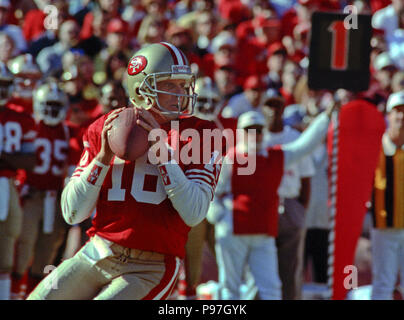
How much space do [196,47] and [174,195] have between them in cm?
640

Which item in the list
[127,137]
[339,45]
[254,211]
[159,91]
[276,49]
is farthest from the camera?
[276,49]

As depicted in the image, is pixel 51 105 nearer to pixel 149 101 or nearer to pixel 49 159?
pixel 49 159

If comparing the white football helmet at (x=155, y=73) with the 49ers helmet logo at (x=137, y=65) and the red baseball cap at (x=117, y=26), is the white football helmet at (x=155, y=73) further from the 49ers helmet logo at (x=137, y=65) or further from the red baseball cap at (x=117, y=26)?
the red baseball cap at (x=117, y=26)

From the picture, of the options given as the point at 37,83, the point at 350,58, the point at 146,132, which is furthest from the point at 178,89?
the point at 37,83

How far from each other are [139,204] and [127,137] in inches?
11.3

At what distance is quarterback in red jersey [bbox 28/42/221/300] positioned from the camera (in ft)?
10.2

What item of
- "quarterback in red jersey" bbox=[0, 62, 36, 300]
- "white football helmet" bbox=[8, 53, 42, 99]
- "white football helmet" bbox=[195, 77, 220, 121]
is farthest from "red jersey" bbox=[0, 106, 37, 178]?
"white football helmet" bbox=[195, 77, 220, 121]

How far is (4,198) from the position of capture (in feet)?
19.7

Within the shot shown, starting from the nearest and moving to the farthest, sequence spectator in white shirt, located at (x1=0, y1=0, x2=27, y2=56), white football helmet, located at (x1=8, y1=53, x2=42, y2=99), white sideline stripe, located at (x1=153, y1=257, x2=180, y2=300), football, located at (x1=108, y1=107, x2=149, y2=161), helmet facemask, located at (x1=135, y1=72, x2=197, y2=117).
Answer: football, located at (x1=108, y1=107, x2=149, y2=161), white sideline stripe, located at (x1=153, y1=257, x2=180, y2=300), helmet facemask, located at (x1=135, y1=72, x2=197, y2=117), white football helmet, located at (x1=8, y1=53, x2=42, y2=99), spectator in white shirt, located at (x1=0, y1=0, x2=27, y2=56)

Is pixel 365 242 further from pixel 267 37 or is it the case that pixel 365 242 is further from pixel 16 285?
pixel 16 285

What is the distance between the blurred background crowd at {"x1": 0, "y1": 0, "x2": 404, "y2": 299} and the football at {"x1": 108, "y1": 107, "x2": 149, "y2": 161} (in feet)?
9.66

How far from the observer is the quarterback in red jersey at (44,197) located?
642 centimetres

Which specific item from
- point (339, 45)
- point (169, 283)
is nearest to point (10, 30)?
point (339, 45)

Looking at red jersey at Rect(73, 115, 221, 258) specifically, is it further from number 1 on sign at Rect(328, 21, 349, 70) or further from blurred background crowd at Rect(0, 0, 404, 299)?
blurred background crowd at Rect(0, 0, 404, 299)
